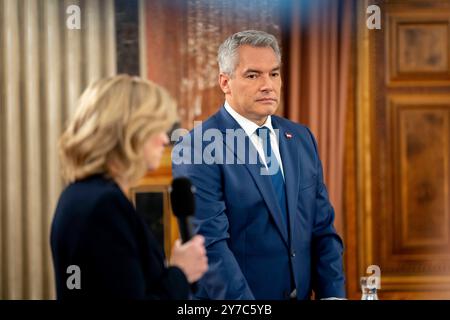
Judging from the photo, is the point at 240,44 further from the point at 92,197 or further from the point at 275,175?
the point at 92,197

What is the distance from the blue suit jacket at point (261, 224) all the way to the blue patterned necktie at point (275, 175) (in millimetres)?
17

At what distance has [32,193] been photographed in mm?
2518

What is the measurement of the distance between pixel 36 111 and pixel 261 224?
1.25 m

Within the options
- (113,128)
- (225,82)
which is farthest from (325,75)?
(113,128)

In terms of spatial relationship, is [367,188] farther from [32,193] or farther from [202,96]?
[32,193]

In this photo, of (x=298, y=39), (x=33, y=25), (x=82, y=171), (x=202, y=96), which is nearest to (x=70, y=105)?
(x=33, y=25)

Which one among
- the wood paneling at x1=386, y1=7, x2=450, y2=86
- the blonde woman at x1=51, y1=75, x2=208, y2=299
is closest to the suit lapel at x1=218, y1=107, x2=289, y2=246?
the blonde woman at x1=51, y1=75, x2=208, y2=299

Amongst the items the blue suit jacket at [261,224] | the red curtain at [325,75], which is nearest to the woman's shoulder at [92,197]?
the blue suit jacket at [261,224]

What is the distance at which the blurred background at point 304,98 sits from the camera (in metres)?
2.41

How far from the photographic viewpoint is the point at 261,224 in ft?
5.40

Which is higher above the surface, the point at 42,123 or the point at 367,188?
the point at 42,123

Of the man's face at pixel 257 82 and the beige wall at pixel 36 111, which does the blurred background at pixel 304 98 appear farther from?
the man's face at pixel 257 82

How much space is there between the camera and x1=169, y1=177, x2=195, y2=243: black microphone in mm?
1333

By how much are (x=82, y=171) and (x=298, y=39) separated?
1604 mm
